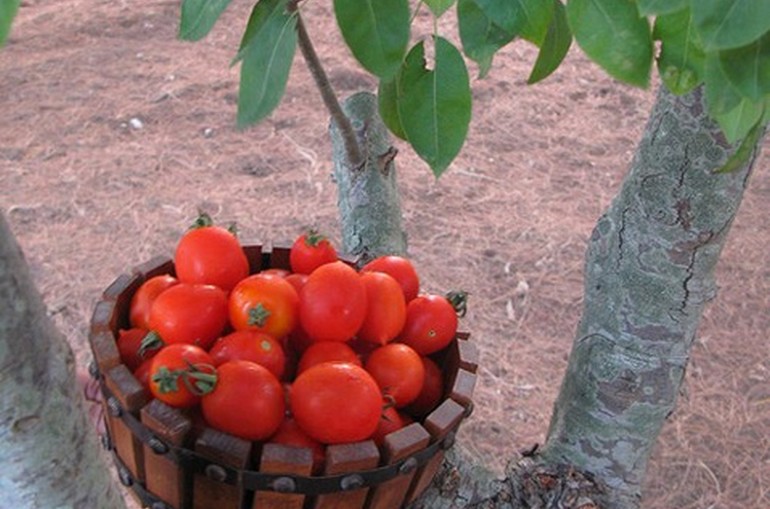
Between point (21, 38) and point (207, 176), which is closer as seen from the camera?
point (207, 176)

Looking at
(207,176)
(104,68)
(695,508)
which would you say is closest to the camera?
(695,508)

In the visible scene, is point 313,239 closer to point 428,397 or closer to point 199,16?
point 428,397

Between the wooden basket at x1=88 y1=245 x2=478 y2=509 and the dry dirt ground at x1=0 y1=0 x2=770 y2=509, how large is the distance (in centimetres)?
172


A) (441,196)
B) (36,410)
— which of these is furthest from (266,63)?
(441,196)

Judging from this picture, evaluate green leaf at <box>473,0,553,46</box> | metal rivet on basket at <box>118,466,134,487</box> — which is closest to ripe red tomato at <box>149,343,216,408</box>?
metal rivet on basket at <box>118,466,134,487</box>

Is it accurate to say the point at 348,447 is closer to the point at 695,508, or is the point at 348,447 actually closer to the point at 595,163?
the point at 695,508

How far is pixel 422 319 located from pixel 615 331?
1.15 ft

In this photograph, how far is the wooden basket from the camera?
3.96 ft

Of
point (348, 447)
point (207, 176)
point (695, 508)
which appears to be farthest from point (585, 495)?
point (207, 176)

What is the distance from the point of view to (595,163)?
4.41 metres

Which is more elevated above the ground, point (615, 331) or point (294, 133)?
point (615, 331)

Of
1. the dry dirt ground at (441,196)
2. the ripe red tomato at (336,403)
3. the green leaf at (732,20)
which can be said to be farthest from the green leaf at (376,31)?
the dry dirt ground at (441,196)

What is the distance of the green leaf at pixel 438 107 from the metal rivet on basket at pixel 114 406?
2.21 ft

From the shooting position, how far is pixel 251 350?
1293 millimetres
